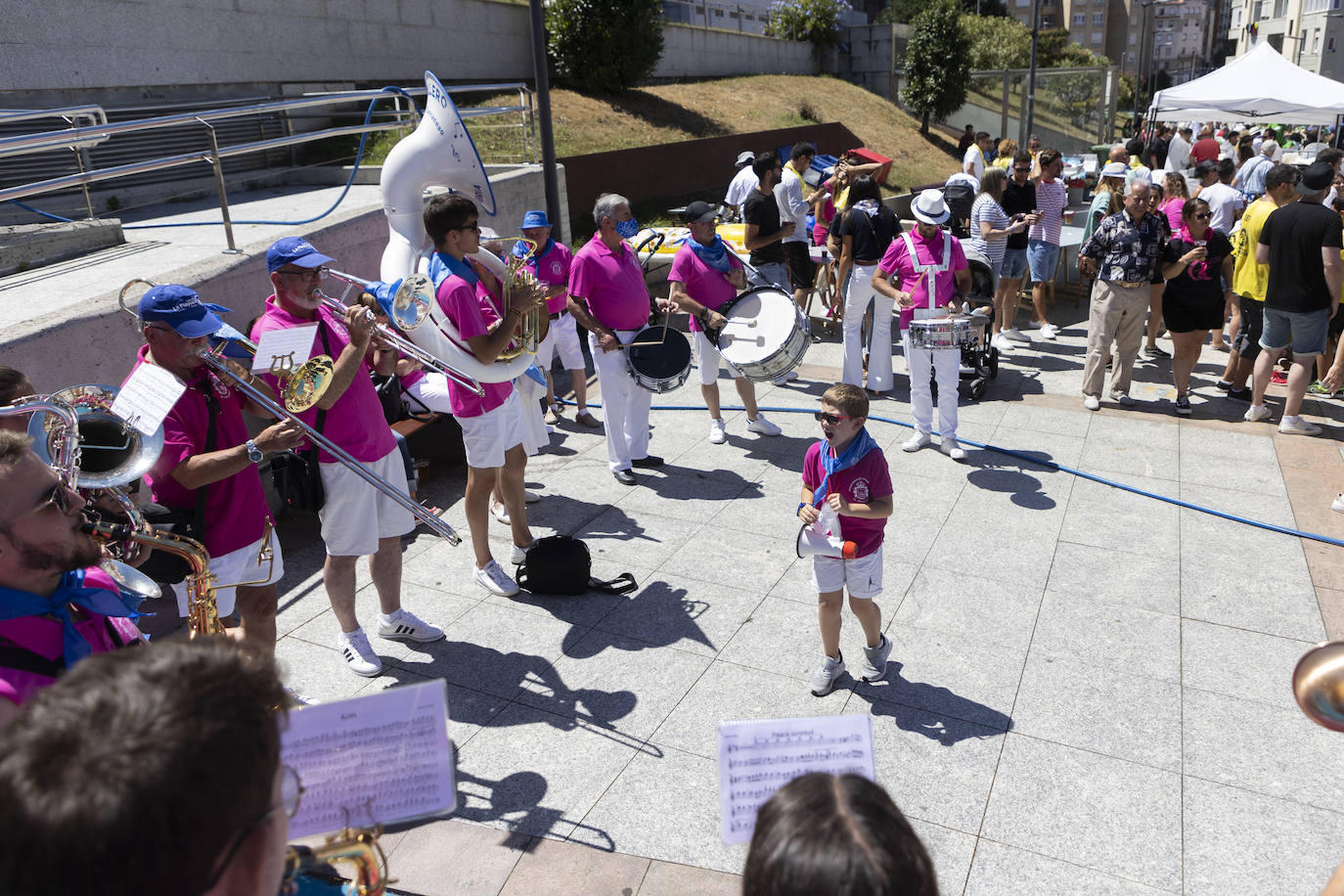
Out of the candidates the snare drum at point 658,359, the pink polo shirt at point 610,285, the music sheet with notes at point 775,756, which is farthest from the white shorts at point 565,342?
the music sheet with notes at point 775,756

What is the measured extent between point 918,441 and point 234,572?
16.6ft

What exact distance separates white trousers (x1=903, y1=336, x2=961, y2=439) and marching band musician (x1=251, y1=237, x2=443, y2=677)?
403cm

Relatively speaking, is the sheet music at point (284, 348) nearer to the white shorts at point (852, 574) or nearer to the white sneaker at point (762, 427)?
the white shorts at point (852, 574)

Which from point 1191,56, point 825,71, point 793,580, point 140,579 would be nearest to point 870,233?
point 793,580

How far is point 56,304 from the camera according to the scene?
5.61 meters

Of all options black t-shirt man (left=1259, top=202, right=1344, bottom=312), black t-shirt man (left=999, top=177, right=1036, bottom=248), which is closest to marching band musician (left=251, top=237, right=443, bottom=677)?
black t-shirt man (left=1259, top=202, right=1344, bottom=312)

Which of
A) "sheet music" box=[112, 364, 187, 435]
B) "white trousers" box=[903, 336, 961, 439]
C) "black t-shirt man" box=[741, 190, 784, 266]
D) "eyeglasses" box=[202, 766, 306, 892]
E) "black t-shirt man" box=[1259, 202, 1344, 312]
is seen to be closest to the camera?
"eyeglasses" box=[202, 766, 306, 892]

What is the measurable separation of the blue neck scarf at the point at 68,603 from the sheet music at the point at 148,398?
2.42 feet

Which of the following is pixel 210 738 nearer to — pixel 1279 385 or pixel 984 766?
pixel 984 766

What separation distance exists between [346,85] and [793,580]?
47.1 feet

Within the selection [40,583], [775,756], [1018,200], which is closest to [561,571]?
[40,583]

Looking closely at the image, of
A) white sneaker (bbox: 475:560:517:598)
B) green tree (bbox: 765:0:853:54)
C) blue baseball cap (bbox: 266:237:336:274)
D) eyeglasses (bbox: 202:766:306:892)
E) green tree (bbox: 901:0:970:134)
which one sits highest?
green tree (bbox: 765:0:853:54)

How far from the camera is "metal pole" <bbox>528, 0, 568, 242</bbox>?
26.3 feet

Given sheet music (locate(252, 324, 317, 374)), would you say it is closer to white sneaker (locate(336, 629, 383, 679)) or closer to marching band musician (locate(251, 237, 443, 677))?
marching band musician (locate(251, 237, 443, 677))
